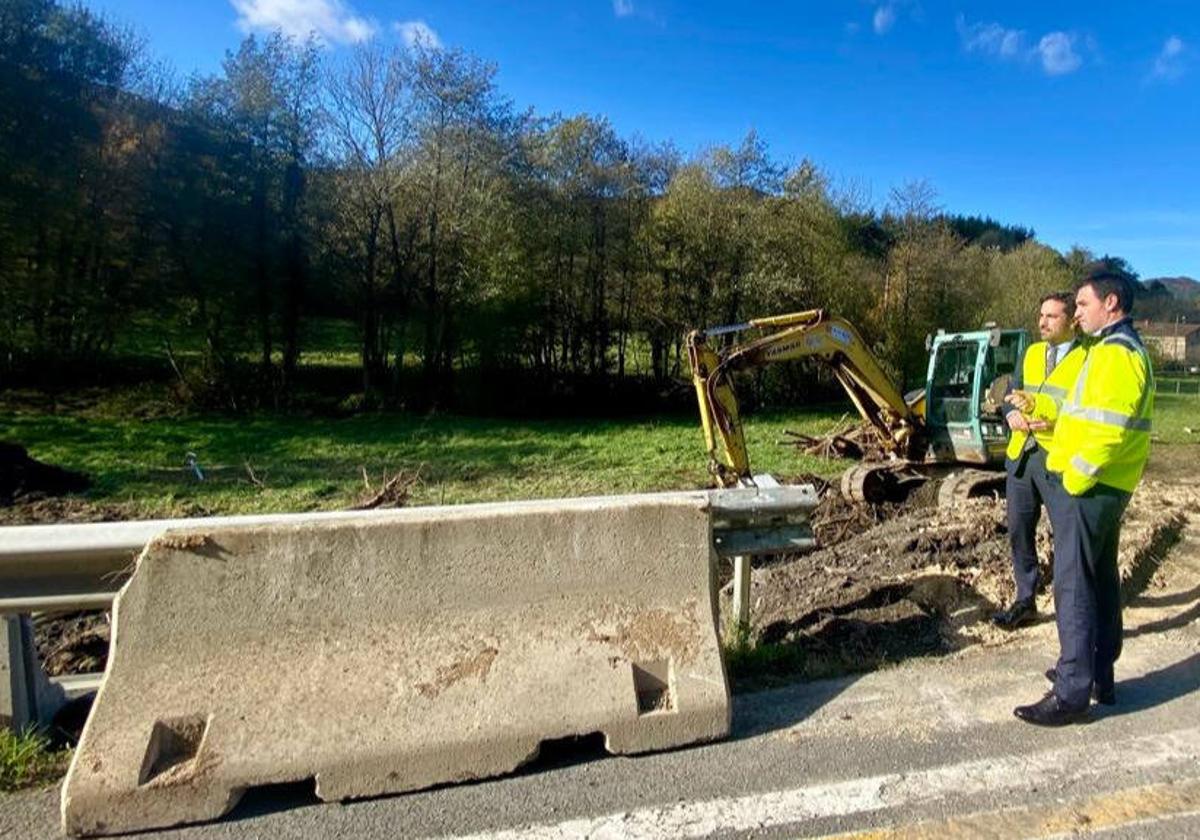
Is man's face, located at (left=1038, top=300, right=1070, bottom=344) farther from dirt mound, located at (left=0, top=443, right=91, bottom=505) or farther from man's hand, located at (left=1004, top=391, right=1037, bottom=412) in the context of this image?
dirt mound, located at (left=0, top=443, right=91, bottom=505)

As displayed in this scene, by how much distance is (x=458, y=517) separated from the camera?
3.01m

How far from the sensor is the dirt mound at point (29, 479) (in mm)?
9836

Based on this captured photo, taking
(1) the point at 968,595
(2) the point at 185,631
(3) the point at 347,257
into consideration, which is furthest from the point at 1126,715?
(3) the point at 347,257

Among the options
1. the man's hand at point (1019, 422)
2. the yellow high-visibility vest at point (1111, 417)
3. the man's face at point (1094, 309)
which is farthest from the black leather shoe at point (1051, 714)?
the man's face at point (1094, 309)

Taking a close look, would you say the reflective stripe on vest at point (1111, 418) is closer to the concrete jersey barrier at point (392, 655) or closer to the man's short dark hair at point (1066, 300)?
the man's short dark hair at point (1066, 300)

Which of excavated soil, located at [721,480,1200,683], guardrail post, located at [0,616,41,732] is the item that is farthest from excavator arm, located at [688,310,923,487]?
guardrail post, located at [0,616,41,732]

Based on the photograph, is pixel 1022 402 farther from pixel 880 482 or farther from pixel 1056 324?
pixel 880 482

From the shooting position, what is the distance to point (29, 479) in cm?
1022

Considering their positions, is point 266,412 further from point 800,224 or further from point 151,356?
point 800,224

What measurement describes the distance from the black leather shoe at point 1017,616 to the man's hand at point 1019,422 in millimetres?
983

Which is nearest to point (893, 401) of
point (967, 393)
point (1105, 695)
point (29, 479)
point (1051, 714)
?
point (967, 393)

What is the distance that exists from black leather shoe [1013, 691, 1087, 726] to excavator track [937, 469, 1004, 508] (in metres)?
6.53

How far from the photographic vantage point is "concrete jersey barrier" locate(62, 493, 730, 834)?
261cm

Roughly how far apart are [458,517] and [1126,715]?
116 inches
